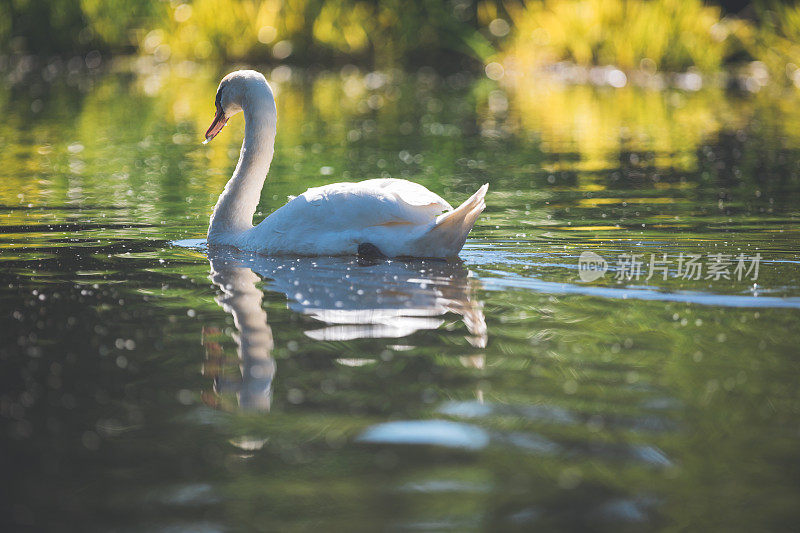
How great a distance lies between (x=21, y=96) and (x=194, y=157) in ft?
25.6

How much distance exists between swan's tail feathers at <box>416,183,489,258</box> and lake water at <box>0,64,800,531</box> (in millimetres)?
119

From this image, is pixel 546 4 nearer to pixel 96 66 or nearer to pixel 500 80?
pixel 500 80

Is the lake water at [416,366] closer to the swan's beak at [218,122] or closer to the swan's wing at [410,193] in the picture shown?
the swan's wing at [410,193]

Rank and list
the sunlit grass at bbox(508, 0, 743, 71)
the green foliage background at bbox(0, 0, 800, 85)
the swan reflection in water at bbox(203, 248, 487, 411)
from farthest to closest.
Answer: the green foliage background at bbox(0, 0, 800, 85), the sunlit grass at bbox(508, 0, 743, 71), the swan reflection in water at bbox(203, 248, 487, 411)

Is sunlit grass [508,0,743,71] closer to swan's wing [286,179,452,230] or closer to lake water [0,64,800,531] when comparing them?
lake water [0,64,800,531]

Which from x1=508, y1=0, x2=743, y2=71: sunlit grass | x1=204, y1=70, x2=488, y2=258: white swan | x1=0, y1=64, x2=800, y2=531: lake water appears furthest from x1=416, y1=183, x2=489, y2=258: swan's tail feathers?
x1=508, y1=0, x2=743, y2=71: sunlit grass

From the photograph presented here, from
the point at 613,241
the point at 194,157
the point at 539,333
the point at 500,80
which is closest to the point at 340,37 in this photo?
the point at 500,80

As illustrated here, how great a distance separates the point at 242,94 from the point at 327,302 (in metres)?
2.71

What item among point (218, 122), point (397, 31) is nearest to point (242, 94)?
point (218, 122)

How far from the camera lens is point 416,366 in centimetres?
464

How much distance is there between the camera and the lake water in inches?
133

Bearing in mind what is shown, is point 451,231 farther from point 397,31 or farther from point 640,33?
point 397,31

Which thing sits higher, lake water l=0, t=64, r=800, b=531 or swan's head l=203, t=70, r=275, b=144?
swan's head l=203, t=70, r=275, b=144

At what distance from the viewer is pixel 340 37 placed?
27000mm
